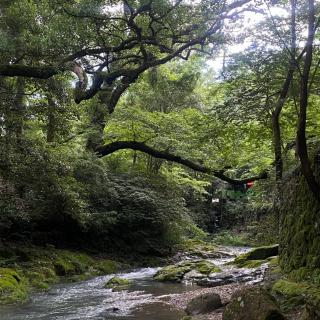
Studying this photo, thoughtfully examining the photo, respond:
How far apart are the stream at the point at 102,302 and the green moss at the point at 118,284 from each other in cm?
20

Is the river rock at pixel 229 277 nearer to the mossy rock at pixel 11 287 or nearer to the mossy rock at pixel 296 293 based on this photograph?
the mossy rock at pixel 296 293

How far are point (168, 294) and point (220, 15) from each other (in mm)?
7749

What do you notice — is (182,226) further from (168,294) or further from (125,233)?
(168,294)

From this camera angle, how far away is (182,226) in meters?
20.2

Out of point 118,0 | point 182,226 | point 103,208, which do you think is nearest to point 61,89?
point 118,0

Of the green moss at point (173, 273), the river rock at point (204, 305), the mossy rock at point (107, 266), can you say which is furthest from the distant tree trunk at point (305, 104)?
the mossy rock at point (107, 266)

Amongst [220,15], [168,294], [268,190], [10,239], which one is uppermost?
[220,15]

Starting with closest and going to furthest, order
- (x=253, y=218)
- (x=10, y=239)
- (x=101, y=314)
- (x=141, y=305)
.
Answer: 1. (x=101, y=314)
2. (x=141, y=305)
3. (x=10, y=239)
4. (x=253, y=218)

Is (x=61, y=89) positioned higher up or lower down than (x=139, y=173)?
higher up

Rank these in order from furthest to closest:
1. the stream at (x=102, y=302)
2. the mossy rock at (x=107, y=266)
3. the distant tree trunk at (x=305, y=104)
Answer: the mossy rock at (x=107, y=266), the stream at (x=102, y=302), the distant tree trunk at (x=305, y=104)

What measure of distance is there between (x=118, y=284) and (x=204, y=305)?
5120mm

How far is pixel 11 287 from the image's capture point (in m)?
10.3

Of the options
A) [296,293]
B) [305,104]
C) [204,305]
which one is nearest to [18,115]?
[204,305]

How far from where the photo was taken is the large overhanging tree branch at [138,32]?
1047 centimetres
